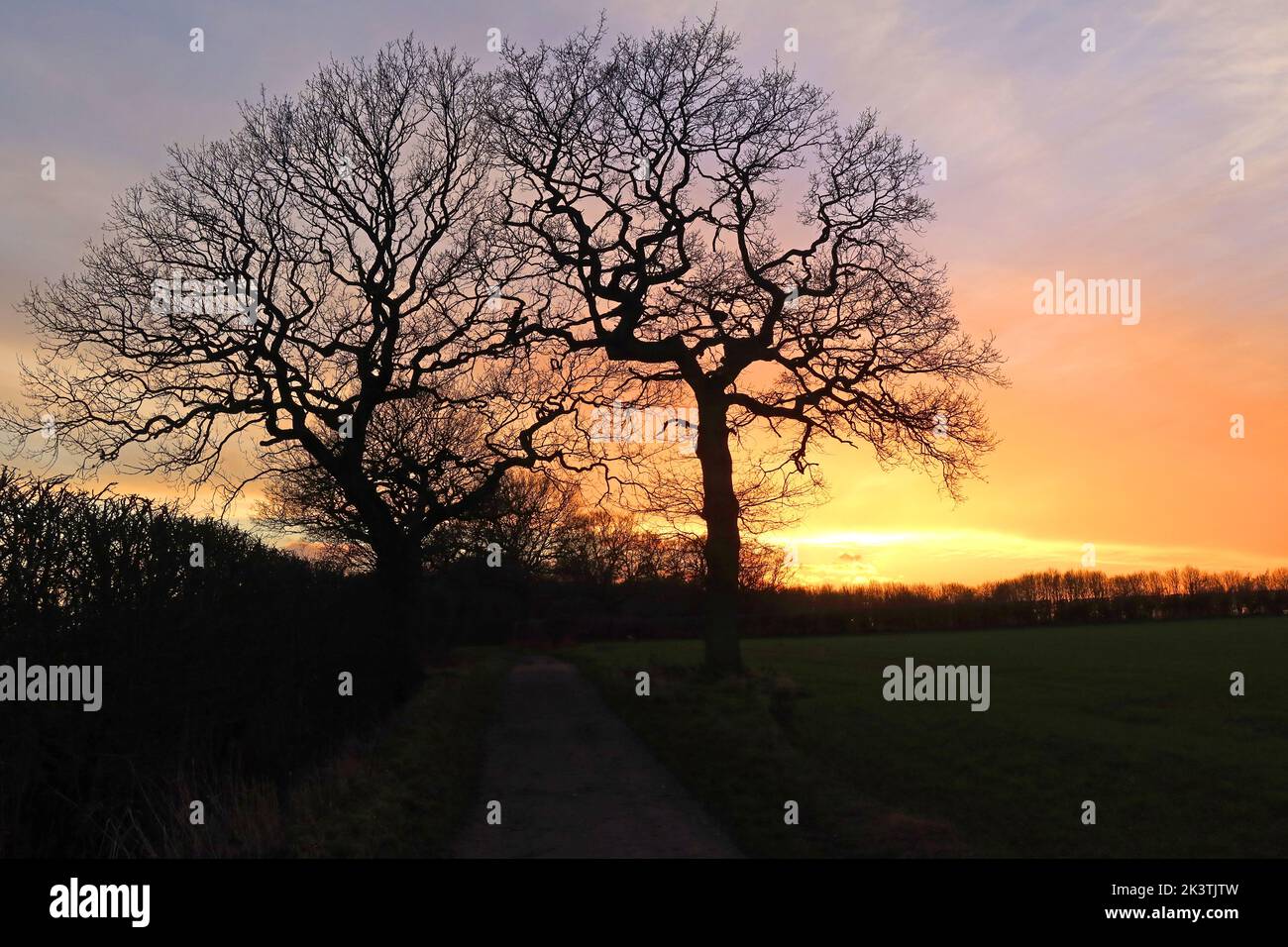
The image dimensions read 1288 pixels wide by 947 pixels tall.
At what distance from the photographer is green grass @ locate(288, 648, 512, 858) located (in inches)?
365

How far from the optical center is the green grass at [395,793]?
927cm

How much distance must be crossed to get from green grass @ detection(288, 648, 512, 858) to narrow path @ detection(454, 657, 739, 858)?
13.9 inches

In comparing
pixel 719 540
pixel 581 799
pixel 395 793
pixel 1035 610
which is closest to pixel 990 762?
pixel 581 799

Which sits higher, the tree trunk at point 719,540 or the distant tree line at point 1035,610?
the tree trunk at point 719,540

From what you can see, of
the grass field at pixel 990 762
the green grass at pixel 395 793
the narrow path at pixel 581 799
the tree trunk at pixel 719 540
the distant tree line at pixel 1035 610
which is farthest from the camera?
the distant tree line at pixel 1035 610

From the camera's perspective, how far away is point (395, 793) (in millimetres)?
11312

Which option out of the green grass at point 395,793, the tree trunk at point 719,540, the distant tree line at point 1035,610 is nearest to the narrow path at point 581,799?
the green grass at point 395,793

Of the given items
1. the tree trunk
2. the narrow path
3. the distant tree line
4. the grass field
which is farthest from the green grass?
the distant tree line

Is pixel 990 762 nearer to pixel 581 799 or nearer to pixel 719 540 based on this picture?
pixel 581 799

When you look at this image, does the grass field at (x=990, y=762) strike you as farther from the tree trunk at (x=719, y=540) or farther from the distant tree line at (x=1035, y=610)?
the distant tree line at (x=1035, y=610)

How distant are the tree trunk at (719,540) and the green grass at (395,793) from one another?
7.51 meters

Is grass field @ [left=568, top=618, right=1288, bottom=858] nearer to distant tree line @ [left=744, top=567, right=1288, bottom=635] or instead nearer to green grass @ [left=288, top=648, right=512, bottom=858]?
green grass @ [left=288, top=648, right=512, bottom=858]

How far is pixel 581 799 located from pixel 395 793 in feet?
7.56
